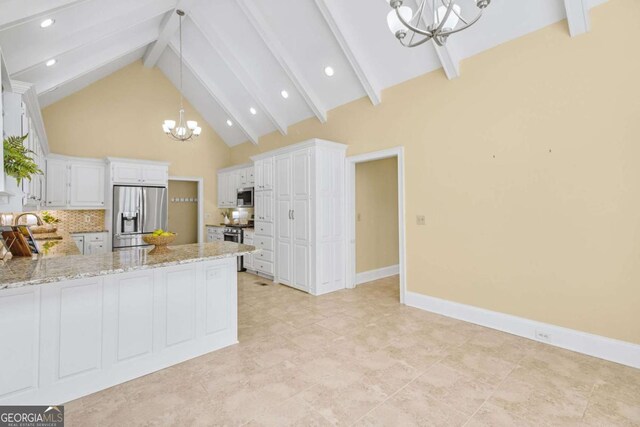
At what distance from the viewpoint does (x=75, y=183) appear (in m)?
6.04

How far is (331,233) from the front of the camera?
5160 millimetres

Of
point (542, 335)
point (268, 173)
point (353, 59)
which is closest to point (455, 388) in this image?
point (542, 335)

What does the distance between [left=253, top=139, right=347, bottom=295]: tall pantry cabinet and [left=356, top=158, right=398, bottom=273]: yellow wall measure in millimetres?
449

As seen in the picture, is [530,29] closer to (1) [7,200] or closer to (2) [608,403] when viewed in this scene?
(2) [608,403]

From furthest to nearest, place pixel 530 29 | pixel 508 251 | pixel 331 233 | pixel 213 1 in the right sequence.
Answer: pixel 331 233 → pixel 213 1 → pixel 508 251 → pixel 530 29

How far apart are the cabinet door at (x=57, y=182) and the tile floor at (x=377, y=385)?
4.98 m

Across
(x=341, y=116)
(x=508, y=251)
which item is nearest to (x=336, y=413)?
(x=508, y=251)

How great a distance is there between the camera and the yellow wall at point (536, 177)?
2762 millimetres

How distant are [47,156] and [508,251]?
24.9 ft

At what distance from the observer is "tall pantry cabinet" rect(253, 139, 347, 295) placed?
16.3ft

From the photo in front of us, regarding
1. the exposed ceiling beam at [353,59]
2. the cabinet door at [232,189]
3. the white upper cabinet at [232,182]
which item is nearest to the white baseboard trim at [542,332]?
the exposed ceiling beam at [353,59]

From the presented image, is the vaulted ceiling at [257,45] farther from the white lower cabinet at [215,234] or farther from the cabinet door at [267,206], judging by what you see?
the white lower cabinet at [215,234]

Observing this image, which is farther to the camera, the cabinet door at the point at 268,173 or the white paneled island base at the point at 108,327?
the cabinet door at the point at 268,173

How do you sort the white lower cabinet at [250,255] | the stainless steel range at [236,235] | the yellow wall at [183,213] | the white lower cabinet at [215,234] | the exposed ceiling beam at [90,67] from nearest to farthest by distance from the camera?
the exposed ceiling beam at [90,67], the white lower cabinet at [250,255], the stainless steel range at [236,235], the white lower cabinet at [215,234], the yellow wall at [183,213]
